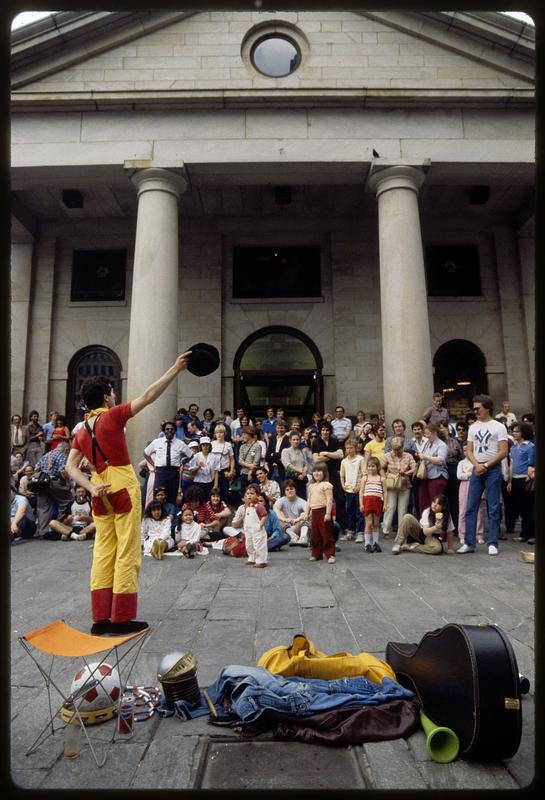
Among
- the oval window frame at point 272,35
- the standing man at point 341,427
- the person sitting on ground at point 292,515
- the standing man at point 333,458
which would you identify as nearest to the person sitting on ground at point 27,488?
the person sitting on ground at point 292,515

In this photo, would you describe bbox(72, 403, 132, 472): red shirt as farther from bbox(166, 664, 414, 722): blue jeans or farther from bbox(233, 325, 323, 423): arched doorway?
bbox(233, 325, 323, 423): arched doorway

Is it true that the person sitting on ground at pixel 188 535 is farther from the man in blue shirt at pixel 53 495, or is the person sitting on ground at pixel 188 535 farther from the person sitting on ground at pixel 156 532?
the man in blue shirt at pixel 53 495

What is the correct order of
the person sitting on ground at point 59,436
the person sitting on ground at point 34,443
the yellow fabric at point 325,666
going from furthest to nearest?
the person sitting on ground at point 34,443, the person sitting on ground at point 59,436, the yellow fabric at point 325,666

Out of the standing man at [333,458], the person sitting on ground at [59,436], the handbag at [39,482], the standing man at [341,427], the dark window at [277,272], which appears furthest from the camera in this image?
the dark window at [277,272]

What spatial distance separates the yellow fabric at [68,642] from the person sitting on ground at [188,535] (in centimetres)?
561

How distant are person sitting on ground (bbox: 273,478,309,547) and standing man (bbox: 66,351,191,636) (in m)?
5.10

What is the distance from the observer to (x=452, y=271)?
1834 centimetres

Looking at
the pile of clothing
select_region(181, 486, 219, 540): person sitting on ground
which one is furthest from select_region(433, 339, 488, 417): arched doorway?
the pile of clothing

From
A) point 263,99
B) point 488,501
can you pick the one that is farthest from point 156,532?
point 263,99

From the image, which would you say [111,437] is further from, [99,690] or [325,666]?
[325,666]

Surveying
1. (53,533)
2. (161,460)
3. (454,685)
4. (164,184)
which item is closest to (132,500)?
(454,685)

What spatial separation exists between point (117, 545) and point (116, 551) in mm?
54

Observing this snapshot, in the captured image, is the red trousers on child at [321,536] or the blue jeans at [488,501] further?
the blue jeans at [488,501]

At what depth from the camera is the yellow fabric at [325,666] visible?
3.53 metres
